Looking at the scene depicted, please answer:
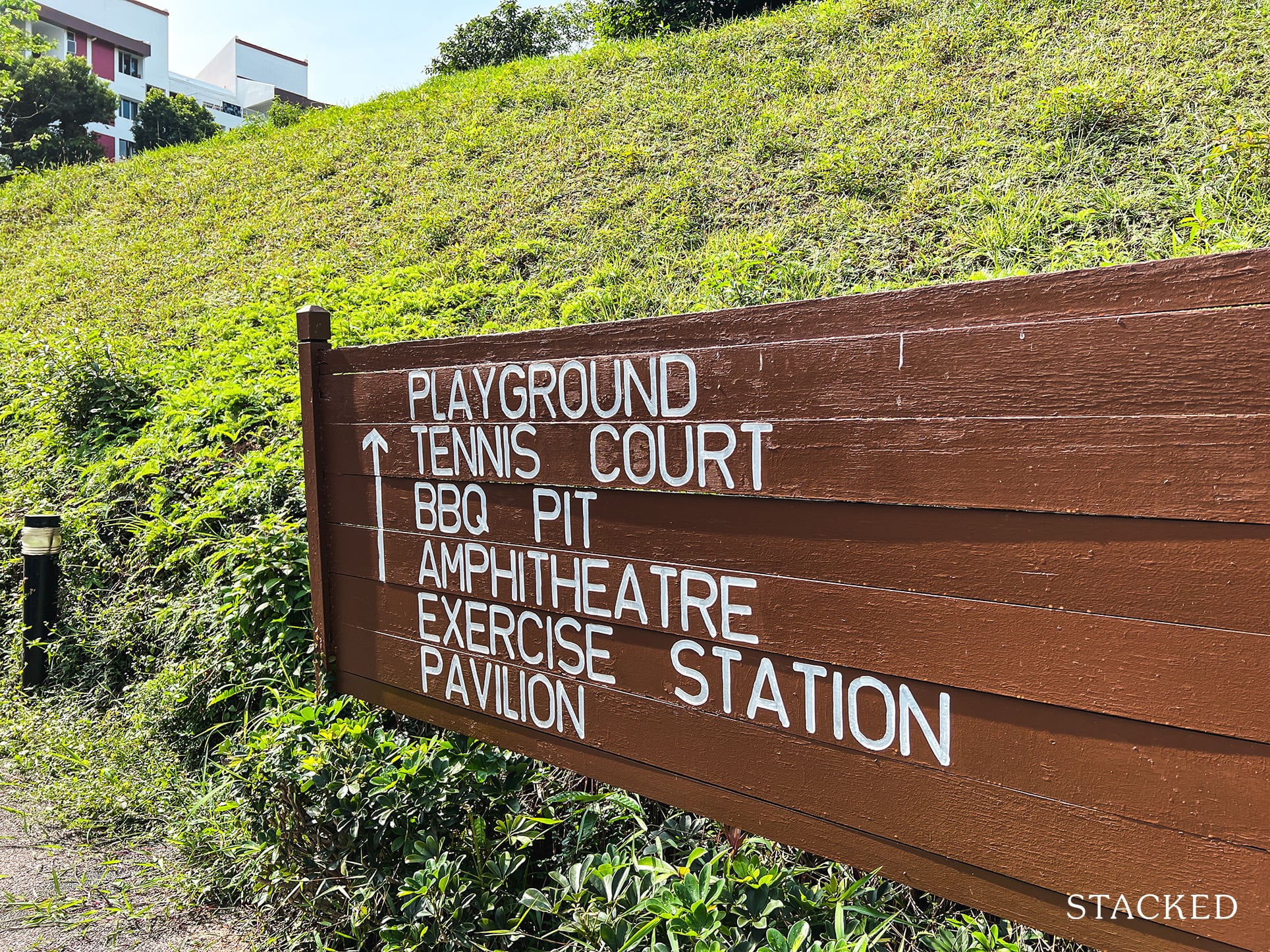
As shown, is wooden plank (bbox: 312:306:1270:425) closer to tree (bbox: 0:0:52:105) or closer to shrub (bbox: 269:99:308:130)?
shrub (bbox: 269:99:308:130)

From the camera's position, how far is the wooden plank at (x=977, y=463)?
1184 mm

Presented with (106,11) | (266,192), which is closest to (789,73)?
(266,192)

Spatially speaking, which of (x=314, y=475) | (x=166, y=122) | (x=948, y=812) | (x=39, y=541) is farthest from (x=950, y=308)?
(x=166, y=122)

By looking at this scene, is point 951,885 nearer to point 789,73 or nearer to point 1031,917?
point 1031,917

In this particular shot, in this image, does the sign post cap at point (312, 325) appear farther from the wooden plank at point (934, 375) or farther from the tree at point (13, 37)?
the tree at point (13, 37)

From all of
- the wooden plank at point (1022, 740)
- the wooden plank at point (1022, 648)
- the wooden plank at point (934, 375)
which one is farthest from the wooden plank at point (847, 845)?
the wooden plank at point (934, 375)

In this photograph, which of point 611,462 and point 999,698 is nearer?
point 999,698

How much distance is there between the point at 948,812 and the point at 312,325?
2342 mm

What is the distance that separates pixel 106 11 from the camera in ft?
132

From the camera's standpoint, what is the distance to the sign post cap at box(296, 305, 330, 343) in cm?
273

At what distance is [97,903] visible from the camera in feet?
8.04

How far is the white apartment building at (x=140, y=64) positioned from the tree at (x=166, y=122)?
2097mm

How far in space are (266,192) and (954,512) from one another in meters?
10.6

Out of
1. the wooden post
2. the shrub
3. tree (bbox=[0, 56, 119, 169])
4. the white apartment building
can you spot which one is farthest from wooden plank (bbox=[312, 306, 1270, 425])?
the white apartment building
